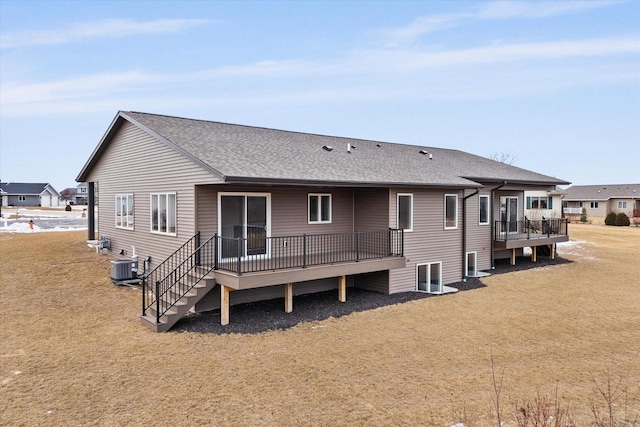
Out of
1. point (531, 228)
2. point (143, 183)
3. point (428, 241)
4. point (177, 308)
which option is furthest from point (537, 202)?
point (177, 308)

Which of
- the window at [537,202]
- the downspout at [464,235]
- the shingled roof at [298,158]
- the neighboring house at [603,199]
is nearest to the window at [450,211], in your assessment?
the downspout at [464,235]

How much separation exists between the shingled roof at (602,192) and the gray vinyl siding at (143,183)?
56.6 m

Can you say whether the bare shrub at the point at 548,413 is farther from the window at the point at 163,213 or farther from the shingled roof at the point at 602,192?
the shingled roof at the point at 602,192

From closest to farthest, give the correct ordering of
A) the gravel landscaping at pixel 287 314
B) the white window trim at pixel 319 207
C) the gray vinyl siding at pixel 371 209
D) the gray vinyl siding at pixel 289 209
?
the gravel landscaping at pixel 287 314
the gray vinyl siding at pixel 289 209
the white window trim at pixel 319 207
the gray vinyl siding at pixel 371 209

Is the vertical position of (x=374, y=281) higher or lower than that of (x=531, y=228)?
lower

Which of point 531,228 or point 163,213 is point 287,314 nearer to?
point 163,213

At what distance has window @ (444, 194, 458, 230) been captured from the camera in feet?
51.1

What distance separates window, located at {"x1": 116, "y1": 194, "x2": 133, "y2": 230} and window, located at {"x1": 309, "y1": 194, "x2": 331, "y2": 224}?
688cm

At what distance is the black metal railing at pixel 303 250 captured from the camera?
11.1m

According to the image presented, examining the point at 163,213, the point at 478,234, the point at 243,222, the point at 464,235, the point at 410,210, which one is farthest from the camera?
the point at 478,234

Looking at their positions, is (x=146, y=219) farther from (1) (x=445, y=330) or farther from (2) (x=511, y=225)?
(2) (x=511, y=225)

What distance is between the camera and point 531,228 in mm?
21953

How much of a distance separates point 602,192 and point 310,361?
65200 mm

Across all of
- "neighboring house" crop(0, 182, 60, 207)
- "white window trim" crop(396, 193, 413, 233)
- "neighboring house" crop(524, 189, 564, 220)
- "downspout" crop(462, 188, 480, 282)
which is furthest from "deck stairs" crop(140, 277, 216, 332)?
"neighboring house" crop(0, 182, 60, 207)
